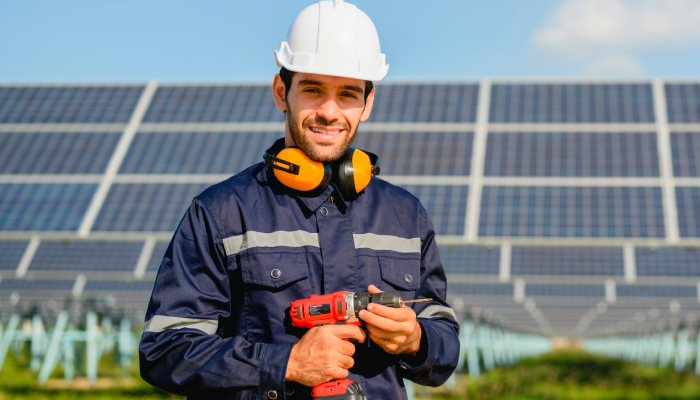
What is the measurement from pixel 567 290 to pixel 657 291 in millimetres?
1983

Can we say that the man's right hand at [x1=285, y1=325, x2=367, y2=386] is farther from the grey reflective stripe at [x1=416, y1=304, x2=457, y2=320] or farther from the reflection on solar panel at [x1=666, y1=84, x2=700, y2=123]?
the reflection on solar panel at [x1=666, y1=84, x2=700, y2=123]

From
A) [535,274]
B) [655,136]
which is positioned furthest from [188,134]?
[655,136]

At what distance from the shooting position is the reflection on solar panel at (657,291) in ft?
54.1

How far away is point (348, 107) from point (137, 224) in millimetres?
8402

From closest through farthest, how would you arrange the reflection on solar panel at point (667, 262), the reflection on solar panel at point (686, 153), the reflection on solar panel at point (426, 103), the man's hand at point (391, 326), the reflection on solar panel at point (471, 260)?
the man's hand at point (391, 326)
the reflection on solar panel at point (686, 153)
the reflection on solar panel at point (667, 262)
the reflection on solar panel at point (471, 260)
the reflection on solar panel at point (426, 103)

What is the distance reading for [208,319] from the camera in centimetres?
228

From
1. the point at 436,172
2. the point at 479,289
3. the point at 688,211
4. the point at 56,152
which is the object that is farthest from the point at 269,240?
the point at 479,289

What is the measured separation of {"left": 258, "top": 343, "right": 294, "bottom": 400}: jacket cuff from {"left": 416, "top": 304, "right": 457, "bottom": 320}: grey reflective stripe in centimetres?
60

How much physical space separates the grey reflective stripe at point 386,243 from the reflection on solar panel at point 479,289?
1350 cm

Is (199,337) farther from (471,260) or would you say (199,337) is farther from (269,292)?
(471,260)

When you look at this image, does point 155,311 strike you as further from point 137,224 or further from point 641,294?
point 641,294

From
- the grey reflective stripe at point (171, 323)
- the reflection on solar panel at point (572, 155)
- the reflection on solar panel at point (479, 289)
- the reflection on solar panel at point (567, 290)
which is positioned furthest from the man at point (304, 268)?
the reflection on solar panel at point (567, 290)

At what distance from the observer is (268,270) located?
2322 mm

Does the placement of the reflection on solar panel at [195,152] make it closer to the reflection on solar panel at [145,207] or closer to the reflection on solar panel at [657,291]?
the reflection on solar panel at [145,207]
